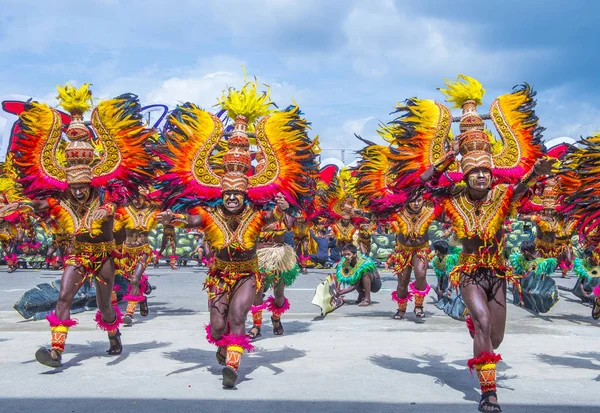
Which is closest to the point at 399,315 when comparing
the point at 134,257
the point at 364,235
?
the point at 134,257

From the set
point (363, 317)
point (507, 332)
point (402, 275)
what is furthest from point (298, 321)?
point (507, 332)

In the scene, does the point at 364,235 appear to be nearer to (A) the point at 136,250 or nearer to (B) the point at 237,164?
(A) the point at 136,250

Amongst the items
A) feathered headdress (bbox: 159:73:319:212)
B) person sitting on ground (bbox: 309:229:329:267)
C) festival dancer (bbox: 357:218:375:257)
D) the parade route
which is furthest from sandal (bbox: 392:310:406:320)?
person sitting on ground (bbox: 309:229:329:267)

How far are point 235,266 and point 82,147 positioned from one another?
2.35m

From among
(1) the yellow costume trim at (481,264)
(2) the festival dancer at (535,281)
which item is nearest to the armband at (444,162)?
(1) the yellow costume trim at (481,264)

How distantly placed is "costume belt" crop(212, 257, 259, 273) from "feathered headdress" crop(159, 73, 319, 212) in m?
0.65

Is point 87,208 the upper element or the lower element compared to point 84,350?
upper

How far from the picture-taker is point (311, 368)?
21.4ft

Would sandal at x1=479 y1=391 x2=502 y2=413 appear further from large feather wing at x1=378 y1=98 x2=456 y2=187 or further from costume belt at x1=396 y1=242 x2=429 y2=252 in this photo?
costume belt at x1=396 y1=242 x2=429 y2=252

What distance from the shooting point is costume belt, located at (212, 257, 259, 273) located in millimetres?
6250

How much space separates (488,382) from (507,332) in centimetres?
396

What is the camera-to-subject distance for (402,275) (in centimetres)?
1018

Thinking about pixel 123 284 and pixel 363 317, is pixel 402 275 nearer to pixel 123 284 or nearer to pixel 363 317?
pixel 363 317

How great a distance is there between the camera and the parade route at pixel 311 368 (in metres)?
5.23
